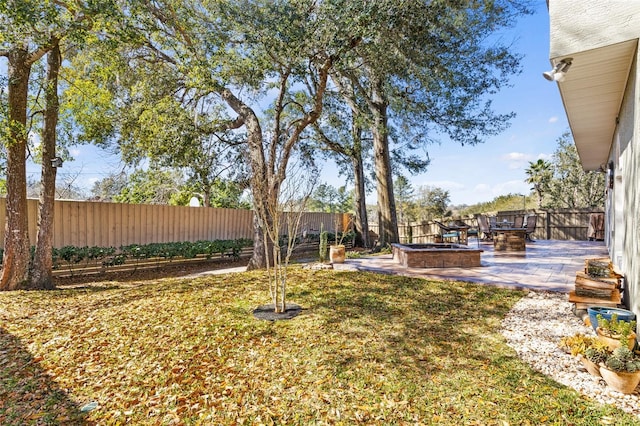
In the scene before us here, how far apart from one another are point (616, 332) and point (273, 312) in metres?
3.61

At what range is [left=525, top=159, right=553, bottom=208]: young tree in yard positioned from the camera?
20969 mm

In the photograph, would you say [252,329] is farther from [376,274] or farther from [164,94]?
[164,94]

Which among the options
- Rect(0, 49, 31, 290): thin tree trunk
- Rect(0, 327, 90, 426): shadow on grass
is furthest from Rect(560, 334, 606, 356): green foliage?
Rect(0, 49, 31, 290): thin tree trunk

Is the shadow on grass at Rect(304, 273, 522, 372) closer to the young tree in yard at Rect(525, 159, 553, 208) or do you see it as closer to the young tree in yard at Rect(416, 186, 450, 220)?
the young tree in yard at Rect(416, 186, 450, 220)

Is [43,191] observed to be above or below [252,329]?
above

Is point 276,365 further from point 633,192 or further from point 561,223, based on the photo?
point 561,223

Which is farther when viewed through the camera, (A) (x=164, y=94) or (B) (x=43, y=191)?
(A) (x=164, y=94)

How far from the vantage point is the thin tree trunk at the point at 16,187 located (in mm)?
5703

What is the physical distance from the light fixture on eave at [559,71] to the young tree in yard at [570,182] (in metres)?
19.9

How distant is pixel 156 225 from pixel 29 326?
19.5 feet

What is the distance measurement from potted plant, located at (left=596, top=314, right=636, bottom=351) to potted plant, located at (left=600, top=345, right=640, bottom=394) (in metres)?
0.10

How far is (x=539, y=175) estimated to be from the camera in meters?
21.1

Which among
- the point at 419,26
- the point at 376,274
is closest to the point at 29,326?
the point at 376,274

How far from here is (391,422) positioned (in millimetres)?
2447
